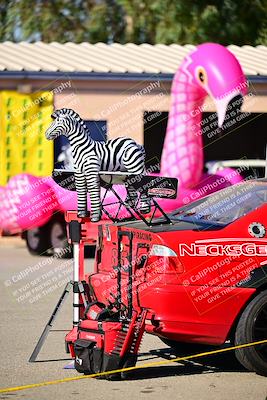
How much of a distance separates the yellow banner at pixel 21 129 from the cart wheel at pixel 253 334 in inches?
523

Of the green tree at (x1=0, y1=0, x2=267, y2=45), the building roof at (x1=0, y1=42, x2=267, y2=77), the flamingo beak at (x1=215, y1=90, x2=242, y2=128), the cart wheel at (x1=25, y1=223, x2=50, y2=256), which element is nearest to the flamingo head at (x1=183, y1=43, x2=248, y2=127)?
the flamingo beak at (x1=215, y1=90, x2=242, y2=128)

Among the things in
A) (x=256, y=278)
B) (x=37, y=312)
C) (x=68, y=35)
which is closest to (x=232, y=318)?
(x=256, y=278)

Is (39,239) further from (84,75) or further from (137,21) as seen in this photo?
(137,21)

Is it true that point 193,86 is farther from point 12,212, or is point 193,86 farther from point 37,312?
point 37,312

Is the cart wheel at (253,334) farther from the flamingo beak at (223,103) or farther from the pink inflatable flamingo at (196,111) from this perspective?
the flamingo beak at (223,103)

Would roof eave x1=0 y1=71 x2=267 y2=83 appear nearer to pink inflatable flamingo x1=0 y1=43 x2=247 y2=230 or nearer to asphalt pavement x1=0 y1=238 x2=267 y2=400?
pink inflatable flamingo x1=0 y1=43 x2=247 y2=230

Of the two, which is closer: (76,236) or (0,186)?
(76,236)

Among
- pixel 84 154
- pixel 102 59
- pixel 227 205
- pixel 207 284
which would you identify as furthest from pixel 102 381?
pixel 102 59

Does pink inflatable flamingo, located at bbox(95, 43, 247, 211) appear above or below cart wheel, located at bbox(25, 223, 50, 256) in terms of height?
above

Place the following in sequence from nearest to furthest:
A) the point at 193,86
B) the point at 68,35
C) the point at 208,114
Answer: the point at 193,86 → the point at 208,114 → the point at 68,35

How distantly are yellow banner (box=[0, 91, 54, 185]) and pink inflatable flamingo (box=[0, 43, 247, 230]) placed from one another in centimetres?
156

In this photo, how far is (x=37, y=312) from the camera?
39.4ft

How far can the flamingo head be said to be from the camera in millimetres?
19031

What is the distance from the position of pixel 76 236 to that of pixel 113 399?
1.92 meters
